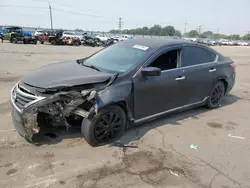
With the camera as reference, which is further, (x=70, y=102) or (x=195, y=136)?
(x=195, y=136)

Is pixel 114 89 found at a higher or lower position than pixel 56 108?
higher

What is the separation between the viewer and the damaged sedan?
3.45 m

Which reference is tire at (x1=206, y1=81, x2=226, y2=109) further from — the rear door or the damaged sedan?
the damaged sedan

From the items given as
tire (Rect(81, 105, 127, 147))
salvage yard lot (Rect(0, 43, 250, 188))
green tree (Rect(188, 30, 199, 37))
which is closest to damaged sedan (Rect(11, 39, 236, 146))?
tire (Rect(81, 105, 127, 147))

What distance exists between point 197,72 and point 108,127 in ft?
7.51

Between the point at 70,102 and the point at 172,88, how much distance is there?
6.39 ft

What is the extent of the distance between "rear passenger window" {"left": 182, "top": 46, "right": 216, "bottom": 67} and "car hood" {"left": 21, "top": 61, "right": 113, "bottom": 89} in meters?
1.77

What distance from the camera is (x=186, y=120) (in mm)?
5051

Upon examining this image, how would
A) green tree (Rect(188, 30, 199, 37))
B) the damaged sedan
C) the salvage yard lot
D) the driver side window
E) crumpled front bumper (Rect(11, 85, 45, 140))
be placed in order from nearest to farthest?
the salvage yard lot → crumpled front bumper (Rect(11, 85, 45, 140)) → the damaged sedan → the driver side window → green tree (Rect(188, 30, 199, 37))

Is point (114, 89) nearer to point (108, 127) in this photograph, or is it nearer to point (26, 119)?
point (108, 127)

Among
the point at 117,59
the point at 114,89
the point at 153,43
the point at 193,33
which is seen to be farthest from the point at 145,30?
the point at 114,89

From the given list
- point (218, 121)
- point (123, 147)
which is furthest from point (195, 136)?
point (123, 147)

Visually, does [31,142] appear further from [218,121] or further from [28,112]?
[218,121]

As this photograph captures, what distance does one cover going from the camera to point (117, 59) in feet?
14.3
